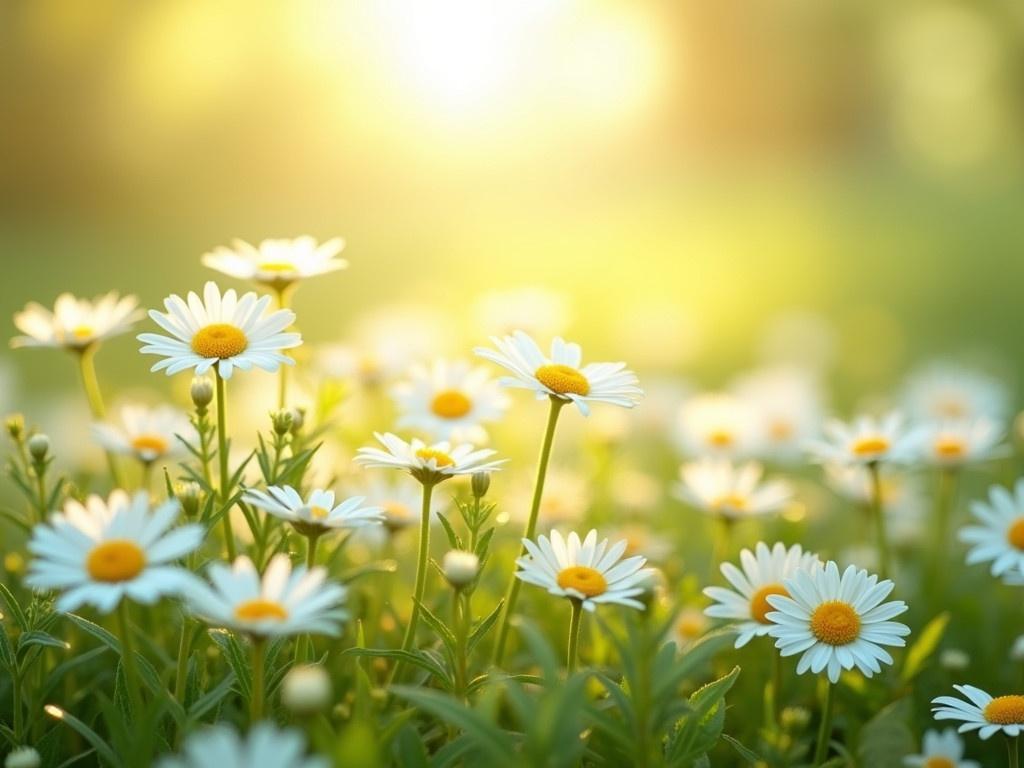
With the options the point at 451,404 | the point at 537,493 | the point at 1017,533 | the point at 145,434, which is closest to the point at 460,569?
→ the point at 537,493

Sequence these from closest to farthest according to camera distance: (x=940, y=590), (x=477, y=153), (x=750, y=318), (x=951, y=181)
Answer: (x=940, y=590), (x=750, y=318), (x=477, y=153), (x=951, y=181)

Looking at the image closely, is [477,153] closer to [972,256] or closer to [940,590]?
[972,256]

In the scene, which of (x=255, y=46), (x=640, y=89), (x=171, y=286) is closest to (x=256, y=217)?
(x=255, y=46)

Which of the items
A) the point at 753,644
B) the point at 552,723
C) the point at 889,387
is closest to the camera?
the point at 552,723

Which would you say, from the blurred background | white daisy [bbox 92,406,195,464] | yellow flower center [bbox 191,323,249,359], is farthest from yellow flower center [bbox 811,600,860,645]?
the blurred background

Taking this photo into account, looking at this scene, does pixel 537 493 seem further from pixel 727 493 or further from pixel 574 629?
pixel 727 493
